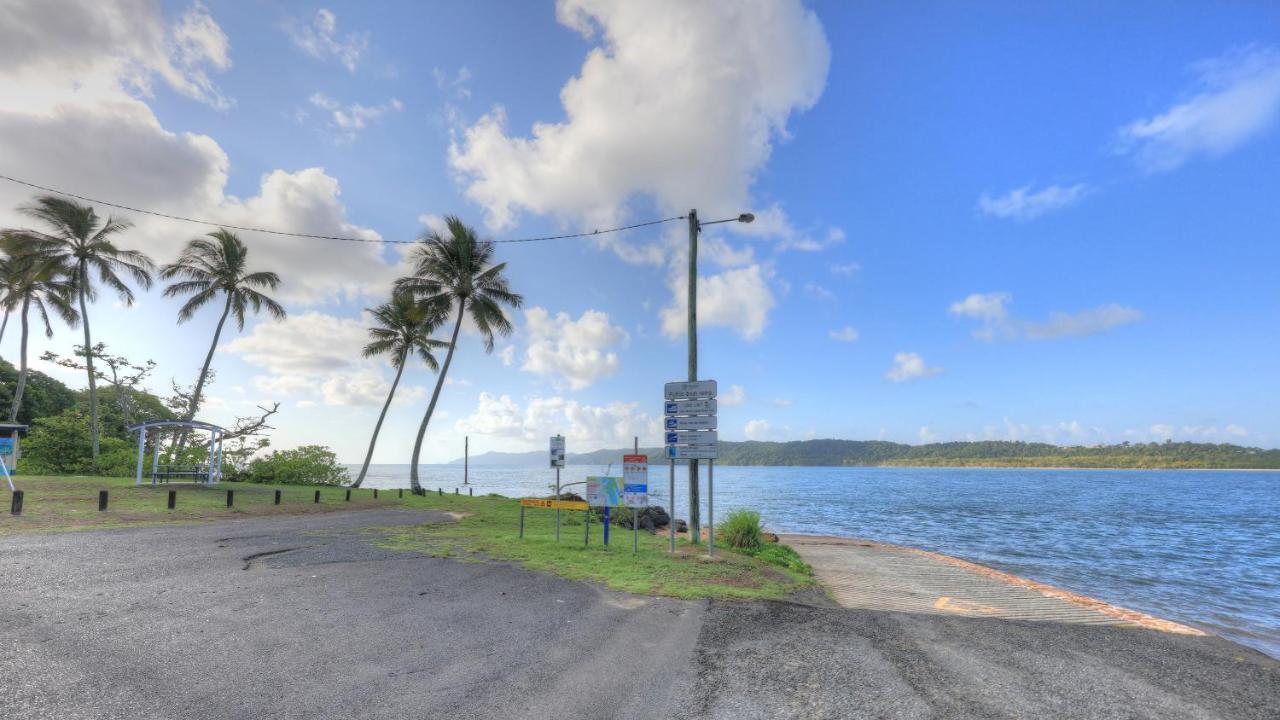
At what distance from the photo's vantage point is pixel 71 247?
27.9 metres

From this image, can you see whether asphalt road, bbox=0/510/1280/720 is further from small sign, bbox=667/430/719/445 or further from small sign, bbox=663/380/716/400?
small sign, bbox=663/380/716/400

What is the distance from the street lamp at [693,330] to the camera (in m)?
12.2

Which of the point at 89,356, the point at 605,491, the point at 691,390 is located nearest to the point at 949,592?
the point at 691,390

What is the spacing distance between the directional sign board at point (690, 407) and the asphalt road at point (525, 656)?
454 cm

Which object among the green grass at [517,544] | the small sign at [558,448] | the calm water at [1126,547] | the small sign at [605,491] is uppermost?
the small sign at [558,448]

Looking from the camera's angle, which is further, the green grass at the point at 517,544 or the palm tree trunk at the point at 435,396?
the palm tree trunk at the point at 435,396

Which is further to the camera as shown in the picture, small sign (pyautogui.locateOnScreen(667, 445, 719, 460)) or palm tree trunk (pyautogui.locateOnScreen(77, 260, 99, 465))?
palm tree trunk (pyautogui.locateOnScreen(77, 260, 99, 465))

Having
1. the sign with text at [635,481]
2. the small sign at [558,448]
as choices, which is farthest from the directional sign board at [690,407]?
the small sign at [558,448]

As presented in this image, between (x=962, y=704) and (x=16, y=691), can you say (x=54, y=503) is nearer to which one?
(x=16, y=691)

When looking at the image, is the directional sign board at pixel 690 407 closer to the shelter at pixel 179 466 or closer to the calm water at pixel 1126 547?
the calm water at pixel 1126 547

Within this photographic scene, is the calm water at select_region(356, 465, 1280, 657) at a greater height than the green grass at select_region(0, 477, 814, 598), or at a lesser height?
lesser

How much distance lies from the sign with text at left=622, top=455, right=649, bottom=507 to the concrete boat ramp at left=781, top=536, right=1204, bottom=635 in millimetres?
3629

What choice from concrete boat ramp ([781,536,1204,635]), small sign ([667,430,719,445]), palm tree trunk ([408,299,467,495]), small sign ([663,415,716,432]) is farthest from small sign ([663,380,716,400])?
palm tree trunk ([408,299,467,495])

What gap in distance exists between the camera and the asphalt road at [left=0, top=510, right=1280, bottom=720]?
390 cm
